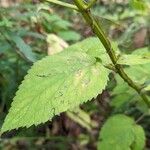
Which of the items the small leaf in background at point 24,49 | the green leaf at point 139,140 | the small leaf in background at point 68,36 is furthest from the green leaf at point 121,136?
the small leaf in background at point 68,36

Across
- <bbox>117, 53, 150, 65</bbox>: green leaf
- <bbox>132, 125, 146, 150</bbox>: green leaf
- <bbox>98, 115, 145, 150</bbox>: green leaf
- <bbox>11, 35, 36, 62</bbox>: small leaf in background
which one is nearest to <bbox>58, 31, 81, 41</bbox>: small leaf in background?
<bbox>11, 35, 36, 62</bbox>: small leaf in background

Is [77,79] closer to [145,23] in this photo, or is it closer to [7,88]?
[7,88]

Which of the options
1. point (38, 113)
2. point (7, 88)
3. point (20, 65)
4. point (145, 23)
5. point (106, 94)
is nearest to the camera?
point (38, 113)

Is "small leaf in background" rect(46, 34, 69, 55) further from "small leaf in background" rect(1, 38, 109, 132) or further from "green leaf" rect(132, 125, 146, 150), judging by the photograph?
"small leaf in background" rect(1, 38, 109, 132)

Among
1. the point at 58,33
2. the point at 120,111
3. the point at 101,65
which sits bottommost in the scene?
the point at 120,111

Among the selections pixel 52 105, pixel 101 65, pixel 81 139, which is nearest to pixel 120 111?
pixel 81 139
